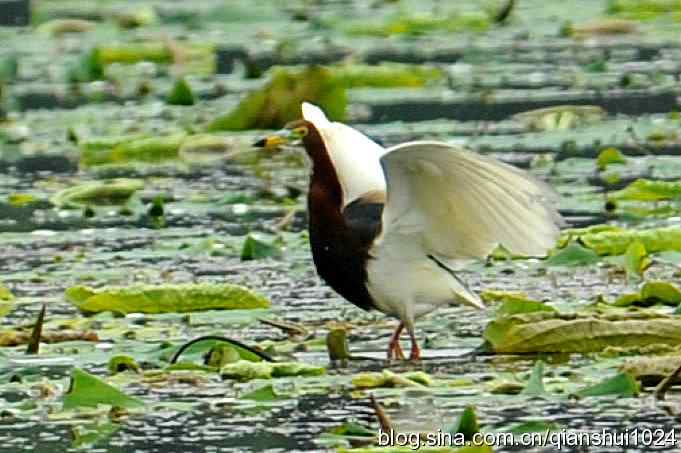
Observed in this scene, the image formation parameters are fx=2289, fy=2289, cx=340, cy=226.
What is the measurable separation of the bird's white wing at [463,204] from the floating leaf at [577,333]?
9.0 inches

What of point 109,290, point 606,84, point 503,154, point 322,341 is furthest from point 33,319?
point 606,84

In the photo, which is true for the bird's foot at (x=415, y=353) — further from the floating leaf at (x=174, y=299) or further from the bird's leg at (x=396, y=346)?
the floating leaf at (x=174, y=299)

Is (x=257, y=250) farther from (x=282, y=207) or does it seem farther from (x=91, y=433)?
A: (x=91, y=433)

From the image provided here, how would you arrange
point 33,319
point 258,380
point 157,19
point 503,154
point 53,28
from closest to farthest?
point 258,380, point 33,319, point 503,154, point 53,28, point 157,19

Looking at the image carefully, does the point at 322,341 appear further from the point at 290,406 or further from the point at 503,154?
the point at 503,154

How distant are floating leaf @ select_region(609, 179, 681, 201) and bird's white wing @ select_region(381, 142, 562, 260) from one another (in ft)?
7.62

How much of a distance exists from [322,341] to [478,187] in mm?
703

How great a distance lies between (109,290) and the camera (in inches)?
296

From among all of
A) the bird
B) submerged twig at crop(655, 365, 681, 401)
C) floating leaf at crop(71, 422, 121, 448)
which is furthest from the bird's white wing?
floating leaf at crop(71, 422, 121, 448)

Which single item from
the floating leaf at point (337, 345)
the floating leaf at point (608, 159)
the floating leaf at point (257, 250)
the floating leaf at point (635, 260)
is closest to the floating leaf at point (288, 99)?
the floating leaf at point (608, 159)

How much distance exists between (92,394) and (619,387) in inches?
53.3

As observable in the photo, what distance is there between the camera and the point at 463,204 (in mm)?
6695

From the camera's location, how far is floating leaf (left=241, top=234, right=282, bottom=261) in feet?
27.2

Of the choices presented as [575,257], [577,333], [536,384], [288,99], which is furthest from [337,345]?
[288,99]
